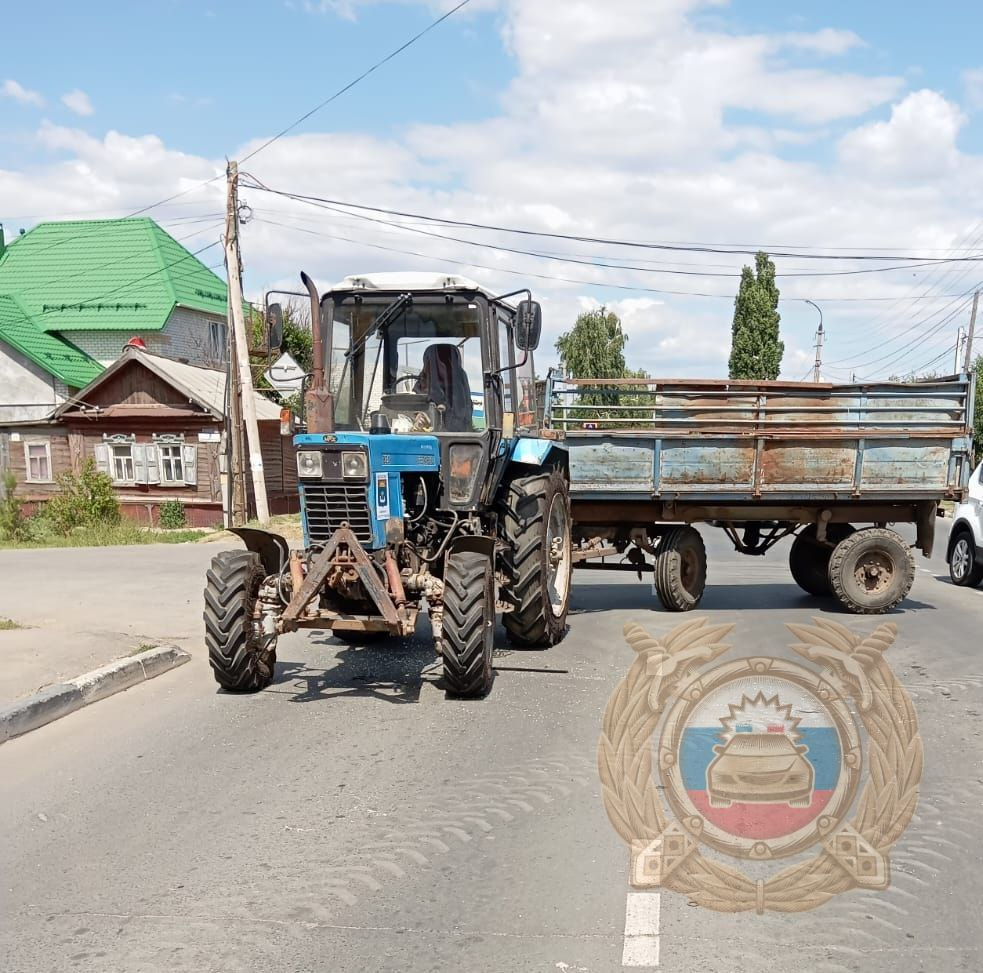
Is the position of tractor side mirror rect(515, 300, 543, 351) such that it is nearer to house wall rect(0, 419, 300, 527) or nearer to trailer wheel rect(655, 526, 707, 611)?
trailer wheel rect(655, 526, 707, 611)

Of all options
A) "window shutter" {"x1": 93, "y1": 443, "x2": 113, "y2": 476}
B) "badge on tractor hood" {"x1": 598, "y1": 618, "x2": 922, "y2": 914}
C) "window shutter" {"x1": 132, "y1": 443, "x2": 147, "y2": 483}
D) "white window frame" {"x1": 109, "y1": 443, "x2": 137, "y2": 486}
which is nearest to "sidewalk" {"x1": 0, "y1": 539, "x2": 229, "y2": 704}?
"badge on tractor hood" {"x1": 598, "y1": 618, "x2": 922, "y2": 914}

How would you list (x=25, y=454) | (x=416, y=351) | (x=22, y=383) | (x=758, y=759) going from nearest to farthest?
→ (x=758, y=759), (x=416, y=351), (x=25, y=454), (x=22, y=383)

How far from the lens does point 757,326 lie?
45.0 m

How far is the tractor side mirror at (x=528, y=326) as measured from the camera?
8.23 m

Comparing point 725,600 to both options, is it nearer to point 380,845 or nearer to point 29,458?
point 380,845

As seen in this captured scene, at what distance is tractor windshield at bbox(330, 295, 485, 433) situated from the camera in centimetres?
850

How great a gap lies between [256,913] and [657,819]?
198 cm

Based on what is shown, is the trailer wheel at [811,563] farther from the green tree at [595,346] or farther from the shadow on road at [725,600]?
the green tree at [595,346]

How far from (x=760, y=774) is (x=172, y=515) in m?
22.1

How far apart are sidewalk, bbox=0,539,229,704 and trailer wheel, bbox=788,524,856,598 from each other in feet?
22.2

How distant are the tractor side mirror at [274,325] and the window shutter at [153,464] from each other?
18.9 m

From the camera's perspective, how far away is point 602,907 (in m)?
4.09

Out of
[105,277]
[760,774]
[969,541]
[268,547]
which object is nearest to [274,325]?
[268,547]

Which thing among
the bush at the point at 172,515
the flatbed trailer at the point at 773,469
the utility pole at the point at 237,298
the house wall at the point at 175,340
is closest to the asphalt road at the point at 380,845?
the flatbed trailer at the point at 773,469
